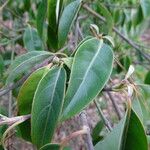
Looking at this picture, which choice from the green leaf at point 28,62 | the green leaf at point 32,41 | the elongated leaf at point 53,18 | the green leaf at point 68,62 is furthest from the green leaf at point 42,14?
the green leaf at point 68,62

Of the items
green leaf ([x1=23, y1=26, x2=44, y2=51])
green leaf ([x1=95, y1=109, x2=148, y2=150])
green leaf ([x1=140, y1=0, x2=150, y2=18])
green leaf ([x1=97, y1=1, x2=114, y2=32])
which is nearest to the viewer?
green leaf ([x1=95, y1=109, x2=148, y2=150])

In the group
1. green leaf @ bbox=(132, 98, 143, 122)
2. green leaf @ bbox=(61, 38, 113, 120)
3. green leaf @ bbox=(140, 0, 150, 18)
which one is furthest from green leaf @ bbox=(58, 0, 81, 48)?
green leaf @ bbox=(140, 0, 150, 18)

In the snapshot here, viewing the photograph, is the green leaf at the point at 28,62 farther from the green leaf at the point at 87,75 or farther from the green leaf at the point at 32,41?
the green leaf at the point at 32,41

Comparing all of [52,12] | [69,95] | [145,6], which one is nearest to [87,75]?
[69,95]

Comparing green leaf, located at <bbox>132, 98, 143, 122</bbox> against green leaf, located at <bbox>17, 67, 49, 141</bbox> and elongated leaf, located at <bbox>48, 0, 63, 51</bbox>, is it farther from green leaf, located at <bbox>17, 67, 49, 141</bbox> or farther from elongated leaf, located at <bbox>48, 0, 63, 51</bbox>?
elongated leaf, located at <bbox>48, 0, 63, 51</bbox>

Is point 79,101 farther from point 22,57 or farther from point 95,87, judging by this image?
point 22,57

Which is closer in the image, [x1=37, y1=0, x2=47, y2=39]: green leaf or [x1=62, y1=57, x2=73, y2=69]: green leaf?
[x1=62, y1=57, x2=73, y2=69]: green leaf
